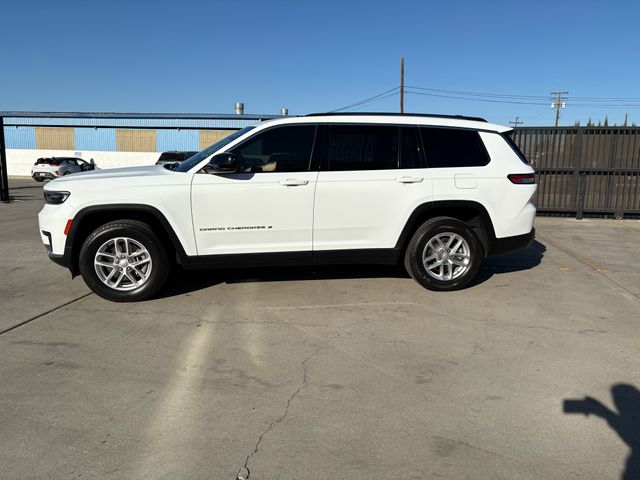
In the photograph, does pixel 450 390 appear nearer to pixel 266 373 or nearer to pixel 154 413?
pixel 266 373

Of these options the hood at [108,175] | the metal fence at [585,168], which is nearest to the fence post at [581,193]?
the metal fence at [585,168]

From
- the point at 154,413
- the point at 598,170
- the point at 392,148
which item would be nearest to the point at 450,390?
the point at 154,413

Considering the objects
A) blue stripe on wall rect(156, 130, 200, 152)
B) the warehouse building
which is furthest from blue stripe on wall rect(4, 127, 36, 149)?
blue stripe on wall rect(156, 130, 200, 152)

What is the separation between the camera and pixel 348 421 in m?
2.87

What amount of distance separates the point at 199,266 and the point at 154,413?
2.18m

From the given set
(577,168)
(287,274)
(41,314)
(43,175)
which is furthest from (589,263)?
(43,175)

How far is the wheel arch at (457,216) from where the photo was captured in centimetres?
520

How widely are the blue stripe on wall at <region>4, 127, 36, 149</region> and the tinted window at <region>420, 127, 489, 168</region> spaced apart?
1702 inches

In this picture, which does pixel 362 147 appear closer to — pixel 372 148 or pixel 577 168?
pixel 372 148

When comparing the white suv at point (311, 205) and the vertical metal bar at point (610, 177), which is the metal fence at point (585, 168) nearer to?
the vertical metal bar at point (610, 177)

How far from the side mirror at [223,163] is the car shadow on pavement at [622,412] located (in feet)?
11.2

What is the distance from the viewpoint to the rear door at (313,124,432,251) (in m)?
5.01

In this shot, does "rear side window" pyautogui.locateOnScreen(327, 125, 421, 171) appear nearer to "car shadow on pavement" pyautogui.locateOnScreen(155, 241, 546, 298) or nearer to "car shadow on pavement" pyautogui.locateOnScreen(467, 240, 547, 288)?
"car shadow on pavement" pyautogui.locateOnScreen(155, 241, 546, 298)

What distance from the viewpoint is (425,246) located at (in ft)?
17.2
